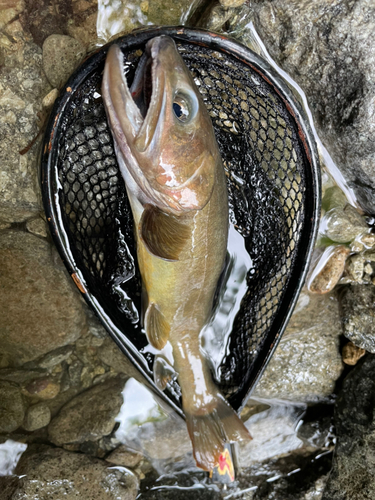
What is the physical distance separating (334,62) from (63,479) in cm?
357

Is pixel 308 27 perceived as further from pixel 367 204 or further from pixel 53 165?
pixel 53 165

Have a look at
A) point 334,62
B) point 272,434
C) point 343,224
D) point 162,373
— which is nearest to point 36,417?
point 162,373

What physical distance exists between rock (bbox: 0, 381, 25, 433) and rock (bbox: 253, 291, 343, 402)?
1.98m

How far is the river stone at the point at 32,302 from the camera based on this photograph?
9.68 feet

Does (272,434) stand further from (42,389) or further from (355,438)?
(42,389)

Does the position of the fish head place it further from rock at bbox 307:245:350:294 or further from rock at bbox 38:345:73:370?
rock at bbox 38:345:73:370

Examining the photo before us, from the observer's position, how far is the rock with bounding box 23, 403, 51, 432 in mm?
3160

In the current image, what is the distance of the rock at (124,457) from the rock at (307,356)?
117 cm

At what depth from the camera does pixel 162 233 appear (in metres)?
2.40

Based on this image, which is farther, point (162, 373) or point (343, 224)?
point (343, 224)

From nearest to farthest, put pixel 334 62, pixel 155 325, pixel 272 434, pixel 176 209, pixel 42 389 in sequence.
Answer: pixel 176 209 < pixel 334 62 < pixel 155 325 < pixel 42 389 < pixel 272 434

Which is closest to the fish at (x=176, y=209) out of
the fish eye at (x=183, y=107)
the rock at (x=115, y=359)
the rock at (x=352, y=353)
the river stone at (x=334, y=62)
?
the fish eye at (x=183, y=107)

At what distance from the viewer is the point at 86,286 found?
2516mm

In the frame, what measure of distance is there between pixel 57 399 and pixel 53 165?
204 centimetres
